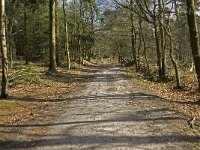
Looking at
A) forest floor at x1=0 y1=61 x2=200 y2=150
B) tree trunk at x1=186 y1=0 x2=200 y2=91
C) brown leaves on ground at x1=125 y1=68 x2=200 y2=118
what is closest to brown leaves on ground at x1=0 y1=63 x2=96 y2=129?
forest floor at x1=0 y1=61 x2=200 y2=150

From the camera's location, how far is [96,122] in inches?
471

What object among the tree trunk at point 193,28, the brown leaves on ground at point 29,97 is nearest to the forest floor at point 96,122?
the brown leaves on ground at point 29,97

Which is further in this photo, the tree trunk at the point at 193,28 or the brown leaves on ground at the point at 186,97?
the tree trunk at the point at 193,28

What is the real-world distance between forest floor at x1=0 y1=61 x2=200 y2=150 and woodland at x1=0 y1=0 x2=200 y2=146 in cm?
24

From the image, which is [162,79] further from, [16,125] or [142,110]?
[16,125]

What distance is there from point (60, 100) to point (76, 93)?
100 inches

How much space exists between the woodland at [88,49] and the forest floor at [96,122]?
0.24 meters

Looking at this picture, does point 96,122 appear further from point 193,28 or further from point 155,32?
point 155,32

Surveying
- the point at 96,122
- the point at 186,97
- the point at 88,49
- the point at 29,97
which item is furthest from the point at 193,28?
the point at 88,49

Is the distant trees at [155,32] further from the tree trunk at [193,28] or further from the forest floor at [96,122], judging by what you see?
the forest floor at [96,122]

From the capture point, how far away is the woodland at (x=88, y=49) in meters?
17.0

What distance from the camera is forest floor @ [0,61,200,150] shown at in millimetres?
9539

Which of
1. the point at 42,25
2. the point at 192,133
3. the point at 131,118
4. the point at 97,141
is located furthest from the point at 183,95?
the point at 42,25

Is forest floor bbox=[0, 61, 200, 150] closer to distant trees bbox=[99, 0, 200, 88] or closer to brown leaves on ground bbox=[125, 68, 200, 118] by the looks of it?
brown leaves on ground bbox=[125, 68, 200, 118]
